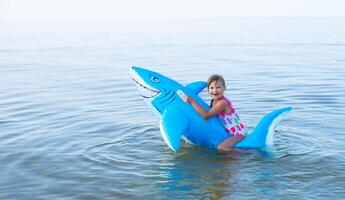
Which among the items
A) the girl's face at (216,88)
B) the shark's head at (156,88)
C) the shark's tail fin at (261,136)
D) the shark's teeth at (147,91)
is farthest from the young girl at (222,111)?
the shark's teeth at (147,91)

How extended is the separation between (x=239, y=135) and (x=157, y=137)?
64.2 inches

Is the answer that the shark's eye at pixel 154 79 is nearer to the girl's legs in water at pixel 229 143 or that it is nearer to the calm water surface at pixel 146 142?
the calm water surface at pixel 146 142

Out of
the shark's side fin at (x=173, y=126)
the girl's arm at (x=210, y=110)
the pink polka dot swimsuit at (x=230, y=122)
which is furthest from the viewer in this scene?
the pink polka dot swimsuit at (x=230, y=122)

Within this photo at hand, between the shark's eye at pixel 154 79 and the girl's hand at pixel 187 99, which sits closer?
the girl's hand at pixel 187 99

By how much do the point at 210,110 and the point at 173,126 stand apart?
80cm

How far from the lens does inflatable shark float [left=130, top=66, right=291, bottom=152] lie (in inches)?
342

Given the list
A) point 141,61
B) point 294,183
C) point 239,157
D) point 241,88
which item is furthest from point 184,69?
point 294,183

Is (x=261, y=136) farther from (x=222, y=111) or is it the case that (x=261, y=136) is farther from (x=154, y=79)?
(x=154, y=79)

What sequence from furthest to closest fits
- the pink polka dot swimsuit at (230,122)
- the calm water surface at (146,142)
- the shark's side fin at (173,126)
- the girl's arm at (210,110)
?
the pink polka dot swimsuit at (230,122), the girl's arm at (210,110), the shark's side fin at (173,126), the calm water surface at (146,142)

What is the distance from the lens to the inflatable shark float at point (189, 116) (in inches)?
342

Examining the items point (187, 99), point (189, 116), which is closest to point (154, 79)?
point (187, 99)

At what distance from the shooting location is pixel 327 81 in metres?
15.9

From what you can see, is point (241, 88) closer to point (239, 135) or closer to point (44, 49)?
point (239, 135)

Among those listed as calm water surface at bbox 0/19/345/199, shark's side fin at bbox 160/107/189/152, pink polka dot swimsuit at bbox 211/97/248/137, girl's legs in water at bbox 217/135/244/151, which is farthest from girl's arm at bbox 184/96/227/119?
calm water surface at bbox 0/19/345/199
